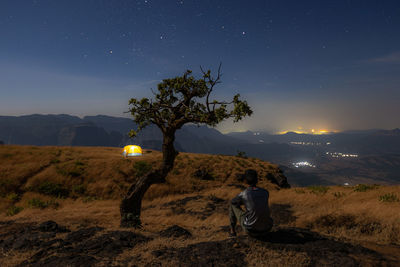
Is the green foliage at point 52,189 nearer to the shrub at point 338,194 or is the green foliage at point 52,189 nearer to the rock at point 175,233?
the rock at point 175,233

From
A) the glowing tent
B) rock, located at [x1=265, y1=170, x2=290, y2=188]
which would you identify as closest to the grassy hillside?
rock, located at [x1=265, y1=170, x2=290, y2=188]

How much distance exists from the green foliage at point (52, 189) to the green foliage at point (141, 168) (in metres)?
7.04

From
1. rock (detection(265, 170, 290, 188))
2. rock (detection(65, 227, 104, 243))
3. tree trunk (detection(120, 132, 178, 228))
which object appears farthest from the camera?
rock (detection(265, 170, 290, 188))

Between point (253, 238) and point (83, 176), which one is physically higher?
point (253, 238)

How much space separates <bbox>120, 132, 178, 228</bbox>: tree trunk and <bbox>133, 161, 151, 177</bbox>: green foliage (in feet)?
38.5

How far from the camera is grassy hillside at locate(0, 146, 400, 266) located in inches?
184

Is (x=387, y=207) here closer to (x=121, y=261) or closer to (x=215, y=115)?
(x=215, y=115)

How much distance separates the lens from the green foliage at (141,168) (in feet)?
71.9

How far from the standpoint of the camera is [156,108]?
11.5 meters

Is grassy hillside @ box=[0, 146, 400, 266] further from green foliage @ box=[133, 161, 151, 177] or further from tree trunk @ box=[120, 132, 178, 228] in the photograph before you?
tree trunk @ box=[120, 132, 178, 228]

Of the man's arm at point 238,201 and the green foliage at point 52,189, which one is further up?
the man's arm at point 238,201

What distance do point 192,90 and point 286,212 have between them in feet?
31.5

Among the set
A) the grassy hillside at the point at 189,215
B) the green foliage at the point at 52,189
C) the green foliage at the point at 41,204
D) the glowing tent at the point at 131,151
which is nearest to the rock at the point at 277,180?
the grassy hillside at the point at 189,215

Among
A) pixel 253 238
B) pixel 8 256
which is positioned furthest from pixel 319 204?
pixel 8 256
